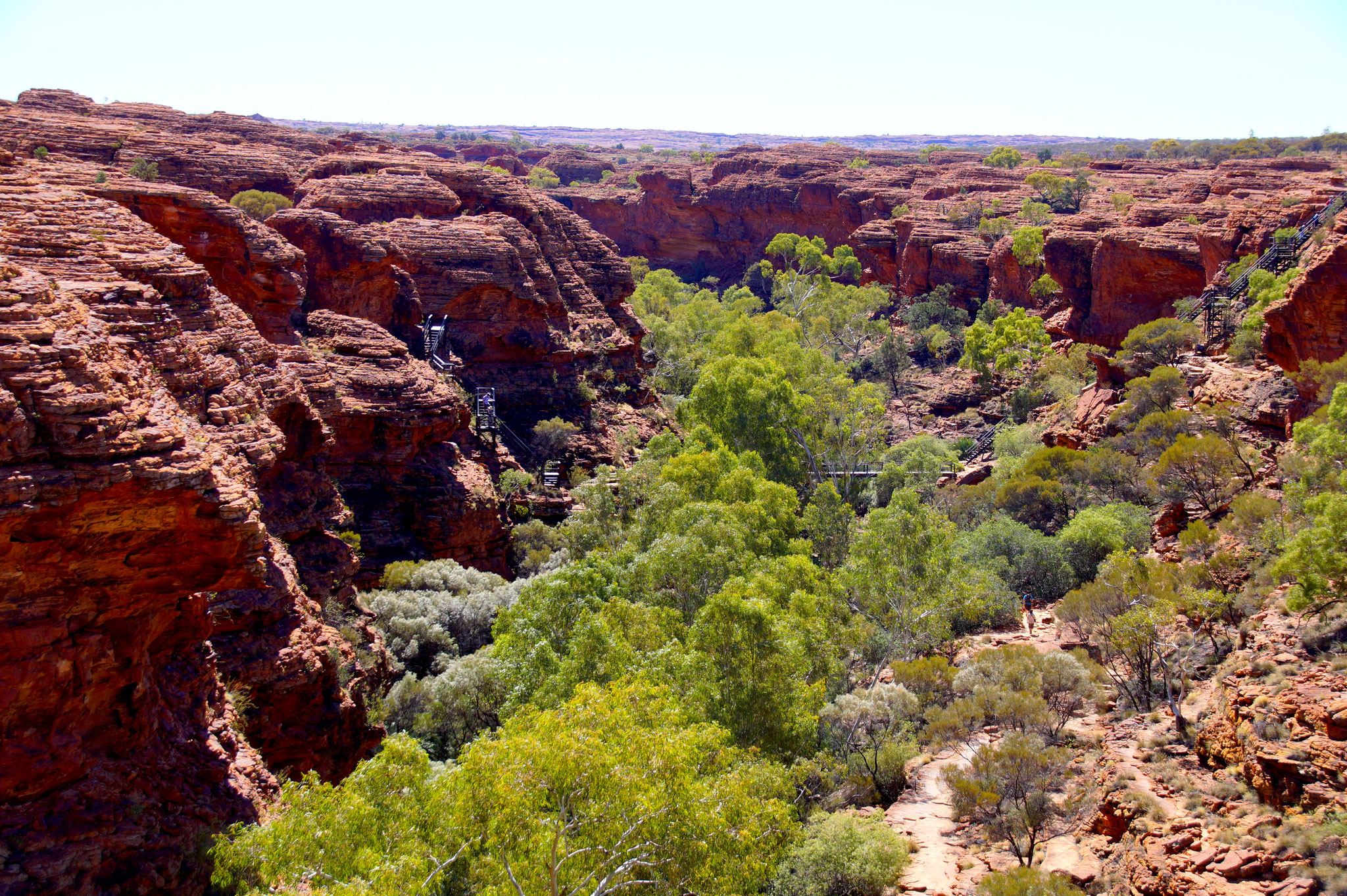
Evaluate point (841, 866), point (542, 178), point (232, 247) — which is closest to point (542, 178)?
point (542, 178)

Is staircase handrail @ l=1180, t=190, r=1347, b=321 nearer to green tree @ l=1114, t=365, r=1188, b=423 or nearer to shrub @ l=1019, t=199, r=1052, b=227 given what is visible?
green tree @ l=1114, t=365, r=1188, b=423

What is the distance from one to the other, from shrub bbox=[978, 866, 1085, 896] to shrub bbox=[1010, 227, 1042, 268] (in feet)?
169

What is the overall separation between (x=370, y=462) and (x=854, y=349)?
4083 cm

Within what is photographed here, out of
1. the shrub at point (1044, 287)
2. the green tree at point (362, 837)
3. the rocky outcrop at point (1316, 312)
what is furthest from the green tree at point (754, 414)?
the shrub at point (1044, 287)

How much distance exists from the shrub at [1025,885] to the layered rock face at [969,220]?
2254 centimetres

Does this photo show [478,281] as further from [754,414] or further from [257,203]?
[754,414]

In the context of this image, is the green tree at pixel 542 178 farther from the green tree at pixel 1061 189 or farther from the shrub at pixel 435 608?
the shrub at pixel 435 608

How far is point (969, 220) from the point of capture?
2749 inches

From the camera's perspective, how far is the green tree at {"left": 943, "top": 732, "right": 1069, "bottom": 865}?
47.3 feet

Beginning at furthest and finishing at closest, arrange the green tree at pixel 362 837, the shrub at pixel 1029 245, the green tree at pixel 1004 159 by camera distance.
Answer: the green tree at pixel 1004 159, the shrub at pixel 1029 245, the green tree at pixel 362 837

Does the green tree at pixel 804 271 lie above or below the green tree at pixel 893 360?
above

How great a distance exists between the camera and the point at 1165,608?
17.3 m

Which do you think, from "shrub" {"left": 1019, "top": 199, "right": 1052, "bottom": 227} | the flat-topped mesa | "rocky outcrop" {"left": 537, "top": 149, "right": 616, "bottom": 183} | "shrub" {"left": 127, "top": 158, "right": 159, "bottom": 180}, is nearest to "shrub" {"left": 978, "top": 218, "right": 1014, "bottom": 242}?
"shrub" {"left": 1019, "top": 199, "right": 1052, "bottom": 227}

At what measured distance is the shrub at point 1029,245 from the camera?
56.0m
